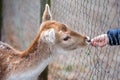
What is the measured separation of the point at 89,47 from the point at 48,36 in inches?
57.3

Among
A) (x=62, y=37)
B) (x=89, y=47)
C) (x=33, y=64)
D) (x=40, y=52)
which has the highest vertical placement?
(x=62, y=37)

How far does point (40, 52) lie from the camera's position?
15.3 feet

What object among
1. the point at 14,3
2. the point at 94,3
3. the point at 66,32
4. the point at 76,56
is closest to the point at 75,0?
the point at 94,3

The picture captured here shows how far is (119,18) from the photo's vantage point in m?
5.73

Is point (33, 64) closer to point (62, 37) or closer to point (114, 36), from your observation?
point (62, 37)

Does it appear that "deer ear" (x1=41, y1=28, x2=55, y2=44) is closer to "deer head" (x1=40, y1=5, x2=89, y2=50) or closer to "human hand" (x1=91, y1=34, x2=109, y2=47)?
"deer head" (x1=40, y1=5, x2=89, y2=50)

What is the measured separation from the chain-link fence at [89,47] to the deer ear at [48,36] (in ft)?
4.29

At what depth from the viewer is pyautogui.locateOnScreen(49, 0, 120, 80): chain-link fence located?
5.83 metres

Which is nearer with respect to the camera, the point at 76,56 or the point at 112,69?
the point at 112,69

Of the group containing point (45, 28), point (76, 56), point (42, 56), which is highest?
point (45, 28)

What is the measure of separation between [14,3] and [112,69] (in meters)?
3.63

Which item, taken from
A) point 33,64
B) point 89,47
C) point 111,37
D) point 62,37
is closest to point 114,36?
point 111,37

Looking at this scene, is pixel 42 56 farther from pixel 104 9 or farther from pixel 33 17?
pixel 33 17

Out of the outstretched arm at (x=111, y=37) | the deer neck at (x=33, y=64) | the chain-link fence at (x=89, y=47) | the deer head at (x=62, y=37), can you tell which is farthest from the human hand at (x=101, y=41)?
the chain-link fence at (x=89, y=47)
